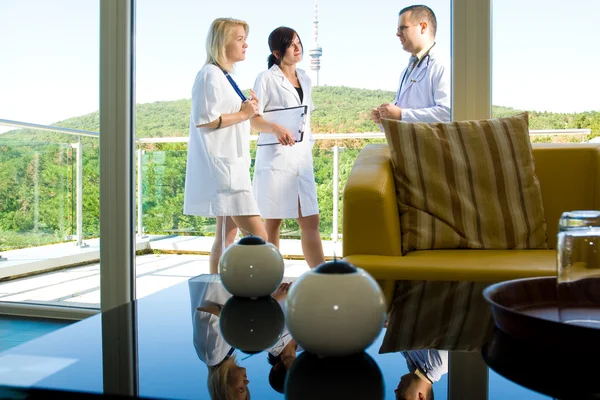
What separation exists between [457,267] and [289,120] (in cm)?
178

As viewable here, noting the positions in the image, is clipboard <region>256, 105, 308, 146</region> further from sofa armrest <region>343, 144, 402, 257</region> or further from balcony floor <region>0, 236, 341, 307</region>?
sofa armrest <region>343, 144, 402, 257</region>

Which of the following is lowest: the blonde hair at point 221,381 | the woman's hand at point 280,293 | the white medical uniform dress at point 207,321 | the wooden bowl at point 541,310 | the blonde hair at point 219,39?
the blonde hair at point 221,381

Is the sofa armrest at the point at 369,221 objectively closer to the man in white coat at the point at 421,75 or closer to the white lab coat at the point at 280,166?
the man in white coat at the point at 421,75

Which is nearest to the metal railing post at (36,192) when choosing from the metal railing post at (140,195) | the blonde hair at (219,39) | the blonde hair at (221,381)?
the metal railing post at (140,195)

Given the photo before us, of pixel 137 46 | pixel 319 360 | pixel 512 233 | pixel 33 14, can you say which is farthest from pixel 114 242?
pixel 319 360

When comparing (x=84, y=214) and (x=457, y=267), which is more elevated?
(x=84, y=214)

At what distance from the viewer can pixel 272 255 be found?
4.13 ft

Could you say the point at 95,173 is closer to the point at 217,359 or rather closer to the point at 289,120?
the point at 289,120

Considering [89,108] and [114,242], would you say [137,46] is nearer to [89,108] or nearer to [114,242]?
[89,108]

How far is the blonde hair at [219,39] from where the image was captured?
10.5 ft

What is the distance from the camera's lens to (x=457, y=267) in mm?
1808

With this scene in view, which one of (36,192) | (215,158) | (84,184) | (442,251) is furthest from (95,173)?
(442,251)

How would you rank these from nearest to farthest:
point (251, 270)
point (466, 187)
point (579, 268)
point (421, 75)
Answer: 1. point (579, 268)
2. point (251, 270)
3. point (466, 187)
4. point (421, 75)

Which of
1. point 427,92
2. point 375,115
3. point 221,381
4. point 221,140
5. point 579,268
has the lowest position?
point 221,381
